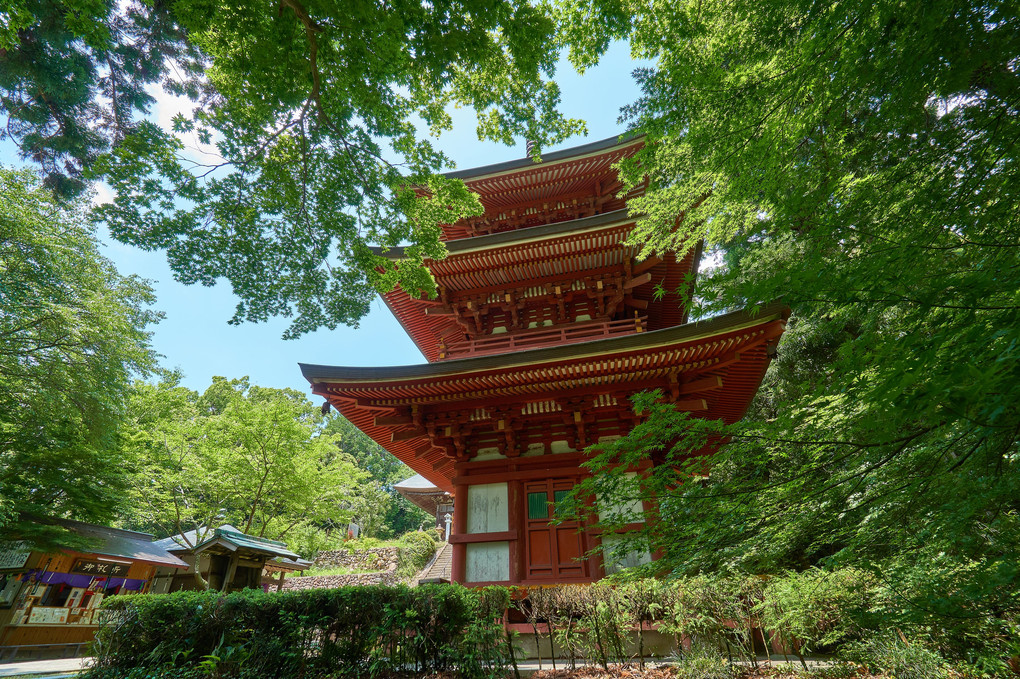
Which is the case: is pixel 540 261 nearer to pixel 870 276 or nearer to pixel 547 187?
pixel 547 187

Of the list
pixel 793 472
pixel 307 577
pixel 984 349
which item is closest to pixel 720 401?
pixel 793 472

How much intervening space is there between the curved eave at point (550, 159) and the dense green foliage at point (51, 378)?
9.41 meters

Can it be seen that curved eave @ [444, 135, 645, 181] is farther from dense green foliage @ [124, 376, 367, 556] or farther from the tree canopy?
dense green foliage @ [124, 376, 367, 556]

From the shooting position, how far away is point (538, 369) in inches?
269

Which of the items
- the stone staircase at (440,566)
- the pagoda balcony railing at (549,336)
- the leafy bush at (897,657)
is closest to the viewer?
the leafy bush at (897,657)

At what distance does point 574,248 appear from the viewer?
27.4 feet

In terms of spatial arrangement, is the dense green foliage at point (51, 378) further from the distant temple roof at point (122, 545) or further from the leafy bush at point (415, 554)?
the leafy bush at point (415, 554)

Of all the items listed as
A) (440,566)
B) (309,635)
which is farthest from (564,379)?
(440,566)

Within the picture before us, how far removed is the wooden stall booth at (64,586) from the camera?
10.3 meters

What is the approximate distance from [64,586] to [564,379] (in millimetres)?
14265

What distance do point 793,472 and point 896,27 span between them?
2769 mm

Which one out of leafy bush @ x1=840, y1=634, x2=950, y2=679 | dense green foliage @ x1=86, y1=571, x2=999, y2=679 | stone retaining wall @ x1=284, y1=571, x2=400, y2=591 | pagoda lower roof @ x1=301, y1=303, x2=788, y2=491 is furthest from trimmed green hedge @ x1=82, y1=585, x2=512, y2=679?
stone retaining wall @ x1=284, y1=571, x2=400, y2=591

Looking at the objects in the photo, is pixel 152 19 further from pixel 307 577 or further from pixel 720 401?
pixel 307 577

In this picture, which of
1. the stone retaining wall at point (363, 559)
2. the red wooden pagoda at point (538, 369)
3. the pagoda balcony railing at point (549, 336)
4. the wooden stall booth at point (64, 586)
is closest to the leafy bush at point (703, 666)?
the red wooden pagoda at point (538, 369)
